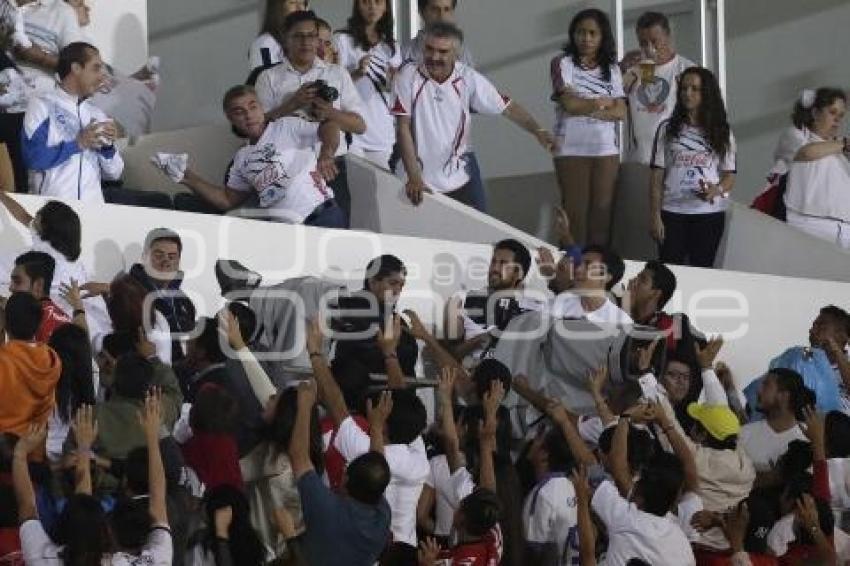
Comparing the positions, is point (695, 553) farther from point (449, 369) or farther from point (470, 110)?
point (470, 110)

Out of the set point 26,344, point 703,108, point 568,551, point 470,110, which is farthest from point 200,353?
point 703,108

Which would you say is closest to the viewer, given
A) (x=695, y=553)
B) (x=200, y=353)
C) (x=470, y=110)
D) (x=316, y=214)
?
(x=200, y=353)

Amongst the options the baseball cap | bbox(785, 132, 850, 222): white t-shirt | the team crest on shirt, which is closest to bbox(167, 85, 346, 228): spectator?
the baseball cap

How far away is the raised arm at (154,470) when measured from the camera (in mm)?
8820

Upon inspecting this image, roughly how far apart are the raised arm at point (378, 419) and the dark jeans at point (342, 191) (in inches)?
100

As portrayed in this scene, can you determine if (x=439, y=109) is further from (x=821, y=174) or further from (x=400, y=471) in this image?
(x=400, y=471)

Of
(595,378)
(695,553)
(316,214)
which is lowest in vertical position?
(695,553)

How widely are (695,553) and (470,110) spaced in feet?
10.1

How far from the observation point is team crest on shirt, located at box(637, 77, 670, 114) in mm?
13906

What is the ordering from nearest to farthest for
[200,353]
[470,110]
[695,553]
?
1. [200,353]
2. [695,553]
3. [470,110]

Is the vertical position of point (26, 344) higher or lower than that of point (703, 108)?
lower

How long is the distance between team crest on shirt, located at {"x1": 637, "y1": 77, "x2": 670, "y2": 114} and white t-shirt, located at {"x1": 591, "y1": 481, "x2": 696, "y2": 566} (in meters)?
4.32

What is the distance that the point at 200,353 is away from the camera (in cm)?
991

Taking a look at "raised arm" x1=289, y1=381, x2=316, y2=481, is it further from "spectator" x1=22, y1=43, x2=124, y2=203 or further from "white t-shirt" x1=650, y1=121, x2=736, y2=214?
"white t-shirt" x1=650, y1=121, x2=736, y2=214
